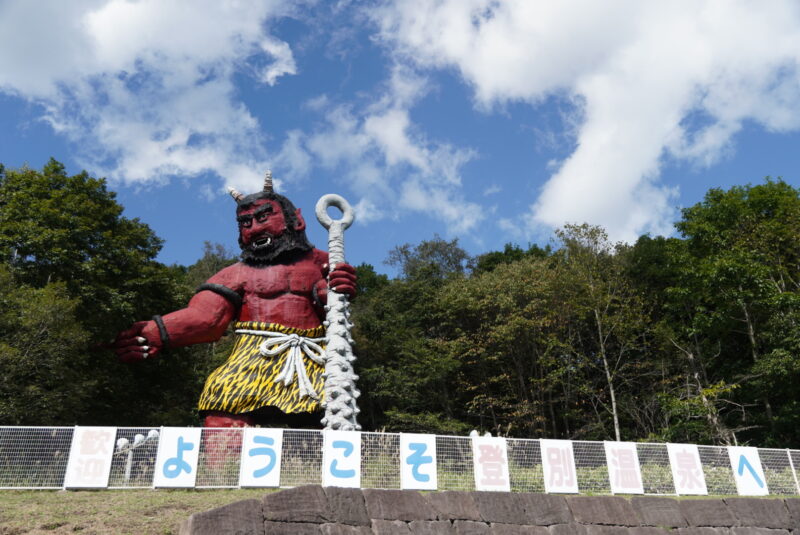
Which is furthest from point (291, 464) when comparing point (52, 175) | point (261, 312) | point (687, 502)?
point (52, 175)

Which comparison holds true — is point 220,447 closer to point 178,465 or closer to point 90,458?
point 178,465

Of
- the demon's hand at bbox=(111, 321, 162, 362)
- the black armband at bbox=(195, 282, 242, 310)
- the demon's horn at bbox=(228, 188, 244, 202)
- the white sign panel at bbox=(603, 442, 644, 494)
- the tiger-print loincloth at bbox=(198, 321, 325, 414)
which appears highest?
the demon's horn at bbox=(228, 188, 244, 202)

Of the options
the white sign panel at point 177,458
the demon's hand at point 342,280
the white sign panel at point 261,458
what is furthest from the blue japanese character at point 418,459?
the demon's hand at point 342,280

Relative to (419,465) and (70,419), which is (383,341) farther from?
(419,465)

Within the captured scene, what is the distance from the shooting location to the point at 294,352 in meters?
10.6

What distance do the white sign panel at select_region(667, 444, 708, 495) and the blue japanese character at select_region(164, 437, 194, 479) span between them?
659 cm

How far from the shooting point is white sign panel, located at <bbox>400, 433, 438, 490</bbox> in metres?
7.71

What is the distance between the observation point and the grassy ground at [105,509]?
5.85 meters

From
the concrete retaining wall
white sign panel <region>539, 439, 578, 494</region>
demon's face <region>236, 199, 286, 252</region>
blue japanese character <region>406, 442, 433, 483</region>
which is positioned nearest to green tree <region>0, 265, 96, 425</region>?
demon's face <region>236, 199, 286, 252</region>

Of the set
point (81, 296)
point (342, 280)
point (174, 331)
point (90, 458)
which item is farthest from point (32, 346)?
point (342, 280)

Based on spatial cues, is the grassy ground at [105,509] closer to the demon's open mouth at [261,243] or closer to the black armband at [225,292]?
the black armband at [225,292]

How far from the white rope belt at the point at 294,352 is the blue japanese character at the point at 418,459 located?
2.86 metres

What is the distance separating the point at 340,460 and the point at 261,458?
95 cm

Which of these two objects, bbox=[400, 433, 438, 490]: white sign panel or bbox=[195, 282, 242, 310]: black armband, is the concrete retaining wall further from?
bbox=[195, 282, 242, 310]: black armband
